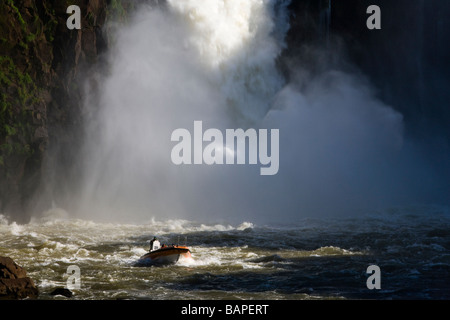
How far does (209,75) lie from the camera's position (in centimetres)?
3966

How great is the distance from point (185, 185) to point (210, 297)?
75.7 ft

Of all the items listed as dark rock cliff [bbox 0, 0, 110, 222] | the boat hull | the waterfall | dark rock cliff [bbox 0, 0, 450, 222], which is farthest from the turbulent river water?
the waterfall

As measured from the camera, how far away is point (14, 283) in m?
14.0

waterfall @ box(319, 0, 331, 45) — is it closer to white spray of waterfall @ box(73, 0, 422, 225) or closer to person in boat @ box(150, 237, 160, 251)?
white spray of waterfall @ box(73, 0, 422, 225)

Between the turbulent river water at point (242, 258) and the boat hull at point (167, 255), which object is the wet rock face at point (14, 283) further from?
the boat hull at point (167, 255)

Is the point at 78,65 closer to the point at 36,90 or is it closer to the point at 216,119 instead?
the point at 36,90

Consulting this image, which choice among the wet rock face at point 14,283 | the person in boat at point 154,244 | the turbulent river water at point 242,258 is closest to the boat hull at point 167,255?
the turbulent river water at point 242,258

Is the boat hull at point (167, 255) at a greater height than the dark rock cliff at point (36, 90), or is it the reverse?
the dark rock cliff at point (36, 90)

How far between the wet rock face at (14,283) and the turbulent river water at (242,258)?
17.0 inches

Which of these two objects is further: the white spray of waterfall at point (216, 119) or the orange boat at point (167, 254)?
the white spray of waterfall at point (216, 119)

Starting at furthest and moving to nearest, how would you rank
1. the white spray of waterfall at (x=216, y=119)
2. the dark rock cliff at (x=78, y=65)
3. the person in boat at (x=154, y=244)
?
1. the white spray of waterfall at (x=216, y=119)
2. the dark rock cliff at (x=78, y=65)
3. the person in boat at (x=154, y=244)

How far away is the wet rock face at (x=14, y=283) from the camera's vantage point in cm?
1369
